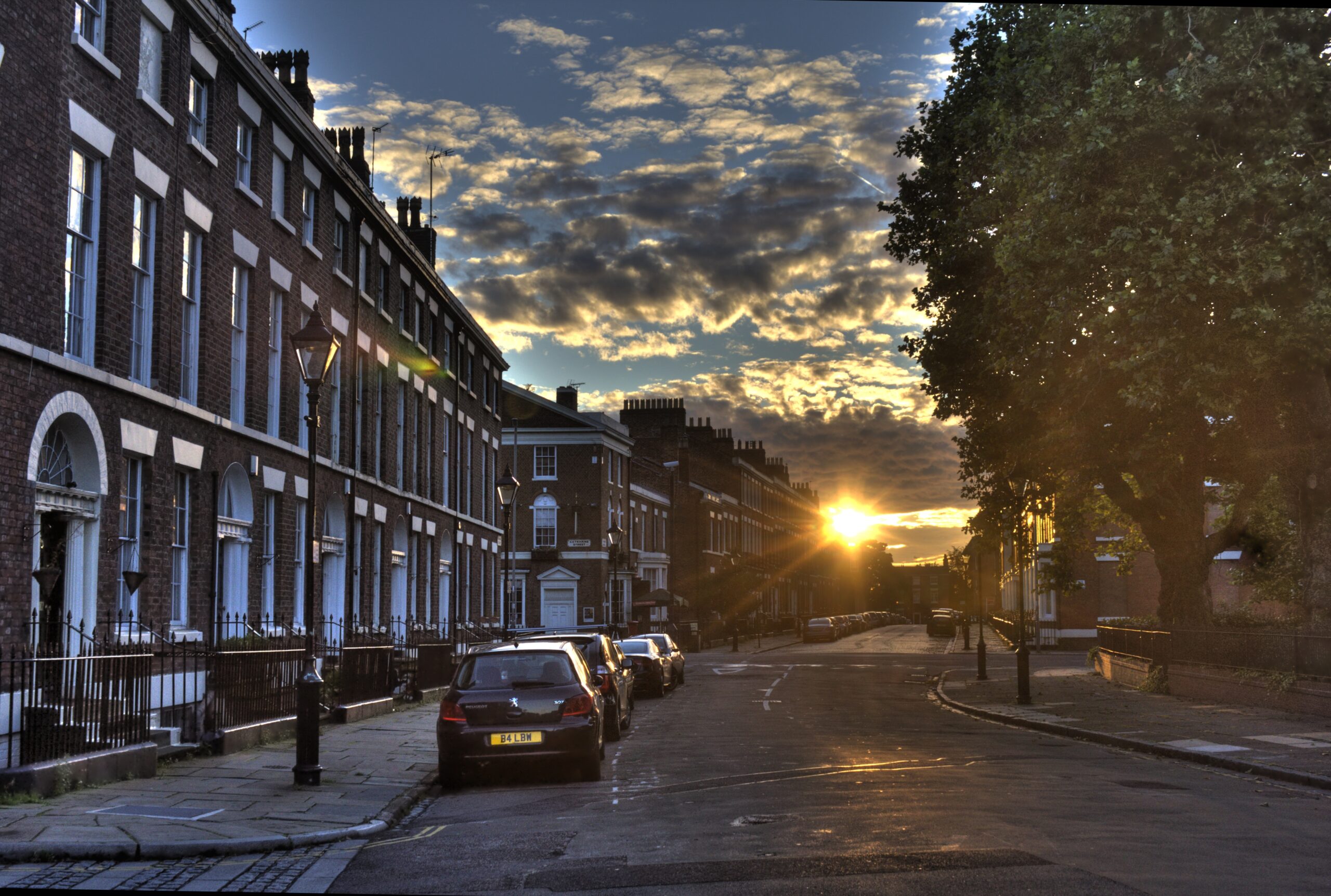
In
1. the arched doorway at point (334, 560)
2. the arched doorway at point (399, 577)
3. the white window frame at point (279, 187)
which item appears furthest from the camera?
the arched doorway at point (399, 577)

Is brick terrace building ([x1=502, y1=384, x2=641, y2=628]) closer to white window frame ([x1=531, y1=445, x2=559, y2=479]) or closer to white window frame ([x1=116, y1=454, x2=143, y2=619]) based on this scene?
white window frame ([x1=531, y1=445, x2=559, y2=479])

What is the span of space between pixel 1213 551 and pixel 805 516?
11349 cm

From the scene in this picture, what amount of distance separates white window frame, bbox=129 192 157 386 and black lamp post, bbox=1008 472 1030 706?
57.1 feet

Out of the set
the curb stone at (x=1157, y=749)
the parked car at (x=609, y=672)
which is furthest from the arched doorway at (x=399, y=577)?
the curb stone at (x=1157, y=749)

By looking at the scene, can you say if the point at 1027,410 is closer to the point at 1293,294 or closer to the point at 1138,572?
the point at 1293,294

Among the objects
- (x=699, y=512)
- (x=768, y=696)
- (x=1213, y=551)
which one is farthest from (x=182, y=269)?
(x=699, y=512)

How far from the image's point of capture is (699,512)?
3273 inches

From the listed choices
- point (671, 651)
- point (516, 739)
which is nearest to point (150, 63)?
point (516, 739)

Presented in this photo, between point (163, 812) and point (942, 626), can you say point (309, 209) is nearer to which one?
point (163, 812)

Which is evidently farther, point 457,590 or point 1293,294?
point 457,590

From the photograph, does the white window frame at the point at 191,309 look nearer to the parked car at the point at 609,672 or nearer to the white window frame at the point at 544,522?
the parked car at the point at 609,672

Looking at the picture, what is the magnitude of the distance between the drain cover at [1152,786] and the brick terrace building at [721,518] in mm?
60709

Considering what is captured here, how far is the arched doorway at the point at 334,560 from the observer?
92.2ft

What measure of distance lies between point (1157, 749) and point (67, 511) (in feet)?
47.8
